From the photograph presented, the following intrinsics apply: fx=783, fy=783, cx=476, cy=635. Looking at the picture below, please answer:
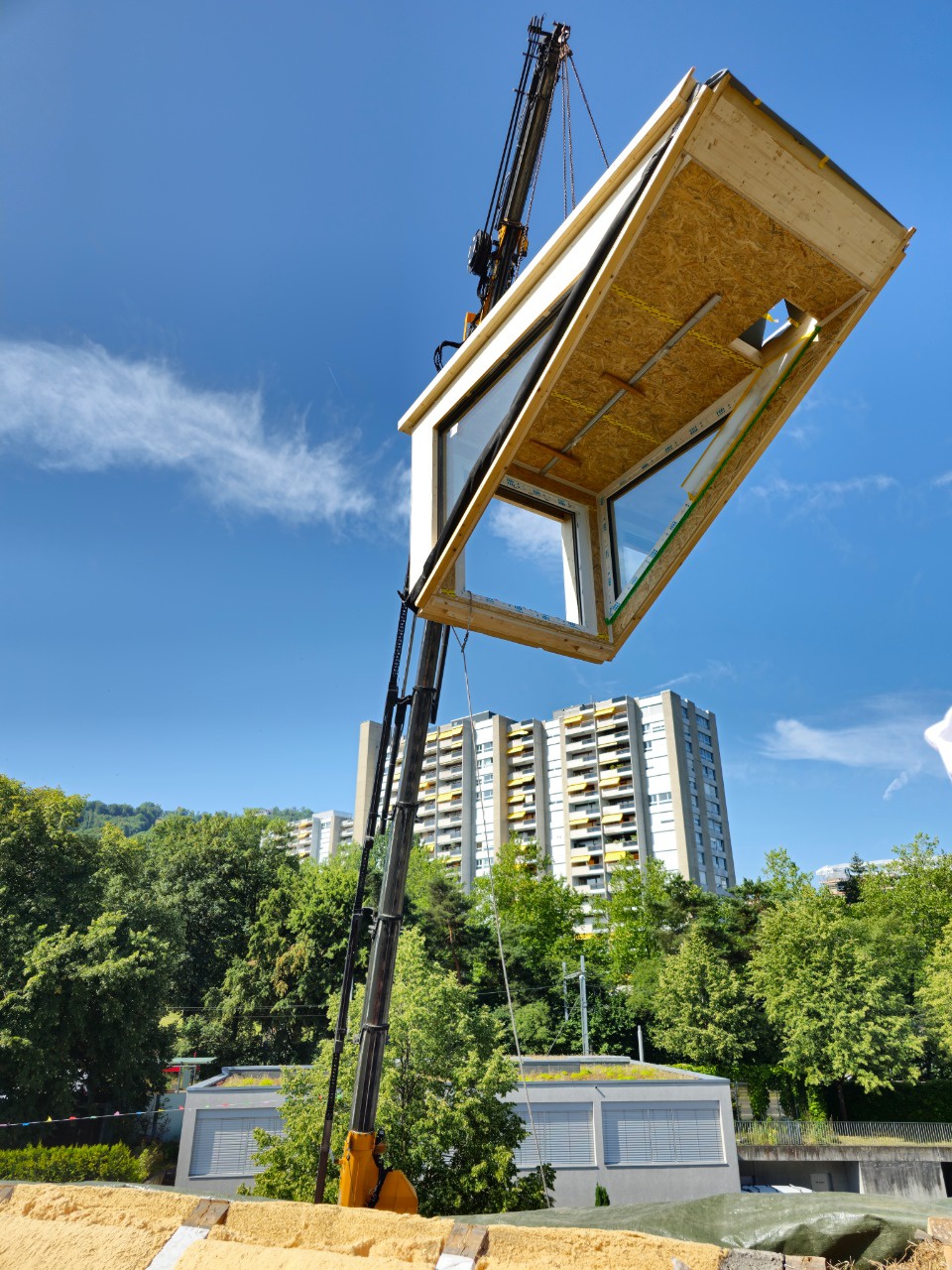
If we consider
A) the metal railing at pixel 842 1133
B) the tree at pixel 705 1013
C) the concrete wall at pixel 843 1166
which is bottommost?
the concrete wall at pixel 843 1166

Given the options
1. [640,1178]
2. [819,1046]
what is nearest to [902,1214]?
[640,1178]

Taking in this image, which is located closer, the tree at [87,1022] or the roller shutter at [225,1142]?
the roller shutter at [225,1142]

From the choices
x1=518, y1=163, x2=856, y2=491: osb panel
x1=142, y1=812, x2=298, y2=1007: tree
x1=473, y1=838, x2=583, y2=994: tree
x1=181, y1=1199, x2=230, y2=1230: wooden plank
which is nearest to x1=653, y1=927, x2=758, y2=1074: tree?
x1=473, y1=838, x2=583, y2=994: tree

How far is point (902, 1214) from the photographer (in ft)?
15.2

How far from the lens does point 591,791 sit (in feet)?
273

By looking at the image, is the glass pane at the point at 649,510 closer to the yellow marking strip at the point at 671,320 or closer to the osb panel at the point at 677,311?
the osb panel at the point at 677,311

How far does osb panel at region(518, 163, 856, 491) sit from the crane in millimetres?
2108

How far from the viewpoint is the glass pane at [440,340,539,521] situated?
5199mm

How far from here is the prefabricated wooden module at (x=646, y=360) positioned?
4367mm

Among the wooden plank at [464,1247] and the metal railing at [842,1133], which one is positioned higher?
the wooden plank at [464,1247]

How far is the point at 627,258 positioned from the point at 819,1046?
34144mm

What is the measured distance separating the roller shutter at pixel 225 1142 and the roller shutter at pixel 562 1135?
268 inches

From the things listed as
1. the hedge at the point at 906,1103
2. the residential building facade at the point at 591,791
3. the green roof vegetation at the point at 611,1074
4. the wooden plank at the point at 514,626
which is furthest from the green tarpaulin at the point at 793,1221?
the residential building facade at the point at 591,791

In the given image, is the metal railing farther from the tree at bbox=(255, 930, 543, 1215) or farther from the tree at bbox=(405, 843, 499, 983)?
the tree at bbox=(255, 930, 543, 1215)
